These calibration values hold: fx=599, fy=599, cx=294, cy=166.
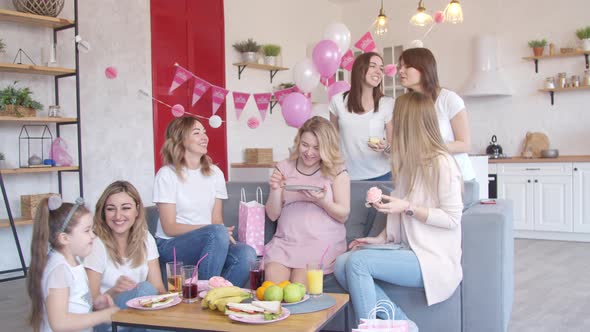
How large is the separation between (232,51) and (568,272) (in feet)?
13.2

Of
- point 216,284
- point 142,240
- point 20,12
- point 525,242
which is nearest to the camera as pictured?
point 216,284

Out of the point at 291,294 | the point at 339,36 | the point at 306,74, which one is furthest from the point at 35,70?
the point at 291,294

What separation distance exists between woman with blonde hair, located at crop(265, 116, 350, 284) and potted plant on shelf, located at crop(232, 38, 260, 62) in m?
3.78

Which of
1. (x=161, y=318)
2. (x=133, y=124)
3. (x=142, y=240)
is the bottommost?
(x=161, y=318)

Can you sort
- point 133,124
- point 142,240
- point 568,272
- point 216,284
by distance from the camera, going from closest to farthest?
point 216,284 → point 142,240 → point 568,272 → point 133,124

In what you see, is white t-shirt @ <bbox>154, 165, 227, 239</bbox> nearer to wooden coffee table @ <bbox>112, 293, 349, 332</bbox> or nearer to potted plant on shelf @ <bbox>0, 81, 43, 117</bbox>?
wooden coffee table @ <bbox>112, 293, 349, 332</bbox>

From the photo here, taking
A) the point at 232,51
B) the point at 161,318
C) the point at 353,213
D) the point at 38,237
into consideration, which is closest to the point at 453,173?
the point at 353,213

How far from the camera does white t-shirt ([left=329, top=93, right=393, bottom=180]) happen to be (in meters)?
3.41

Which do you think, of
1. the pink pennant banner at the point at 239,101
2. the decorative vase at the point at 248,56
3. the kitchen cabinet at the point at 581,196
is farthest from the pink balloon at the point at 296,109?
the kitchen cabinet at the point at 581,196

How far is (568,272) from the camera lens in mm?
4590

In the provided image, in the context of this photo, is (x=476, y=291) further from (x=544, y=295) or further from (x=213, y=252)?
(x=544, y=295)

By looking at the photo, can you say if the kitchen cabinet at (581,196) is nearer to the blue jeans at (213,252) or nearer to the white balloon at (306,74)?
the white balloon at (306,74)

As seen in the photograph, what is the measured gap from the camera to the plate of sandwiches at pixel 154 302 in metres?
2.00

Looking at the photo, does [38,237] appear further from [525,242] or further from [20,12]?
[525,242]
